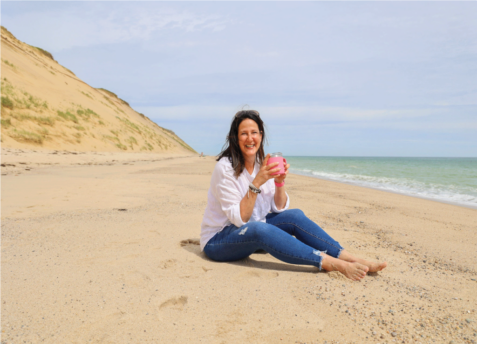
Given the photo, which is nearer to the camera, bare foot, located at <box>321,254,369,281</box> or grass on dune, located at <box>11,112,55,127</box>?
bare foot, located at <box>321,254,369,281</box>

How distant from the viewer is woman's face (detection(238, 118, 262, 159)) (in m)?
2.64

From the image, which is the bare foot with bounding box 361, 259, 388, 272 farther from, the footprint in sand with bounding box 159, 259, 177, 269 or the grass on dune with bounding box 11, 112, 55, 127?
the grass on dune with bounding box 11, 112, 55, 127

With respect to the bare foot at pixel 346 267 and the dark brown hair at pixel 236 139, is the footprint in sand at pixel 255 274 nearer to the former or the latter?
the bare foot at pixel 346 267

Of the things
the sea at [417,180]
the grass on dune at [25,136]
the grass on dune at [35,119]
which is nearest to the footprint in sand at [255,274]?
the sea at [417,180]

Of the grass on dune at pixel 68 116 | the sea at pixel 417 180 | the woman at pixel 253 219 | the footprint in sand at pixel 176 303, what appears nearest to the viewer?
the footprint in sand at pixel 176 303

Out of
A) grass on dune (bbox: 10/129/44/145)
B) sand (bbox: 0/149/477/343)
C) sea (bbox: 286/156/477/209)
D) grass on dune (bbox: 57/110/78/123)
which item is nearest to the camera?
sand (bbox: 0/149/477/343)

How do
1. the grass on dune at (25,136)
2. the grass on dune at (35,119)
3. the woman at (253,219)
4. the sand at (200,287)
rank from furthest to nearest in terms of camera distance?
1. the grass on dune at (35,119)
2. the grass on dune at (25,136)
3. the woman at (253,219)
4. the sand at (200,287)

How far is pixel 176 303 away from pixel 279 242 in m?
0.92

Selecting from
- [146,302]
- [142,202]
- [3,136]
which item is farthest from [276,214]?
A: [3,136]

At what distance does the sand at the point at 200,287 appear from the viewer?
1.67 meters

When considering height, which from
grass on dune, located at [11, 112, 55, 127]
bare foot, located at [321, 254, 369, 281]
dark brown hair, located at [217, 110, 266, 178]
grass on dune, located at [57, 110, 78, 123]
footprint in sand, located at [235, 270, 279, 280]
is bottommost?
footprint in sand, located at [235, 270, 279, 280]

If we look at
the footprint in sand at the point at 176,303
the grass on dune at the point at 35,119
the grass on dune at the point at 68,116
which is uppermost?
the grass on dune at the point at 68,116

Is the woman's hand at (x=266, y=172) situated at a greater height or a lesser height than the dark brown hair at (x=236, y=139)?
lesser

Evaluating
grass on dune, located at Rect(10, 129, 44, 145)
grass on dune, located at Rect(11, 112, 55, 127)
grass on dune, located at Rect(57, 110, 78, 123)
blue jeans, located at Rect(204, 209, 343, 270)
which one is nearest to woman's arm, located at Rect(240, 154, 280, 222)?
blue jeans, located at Rect(204, 209, 343, 270)
